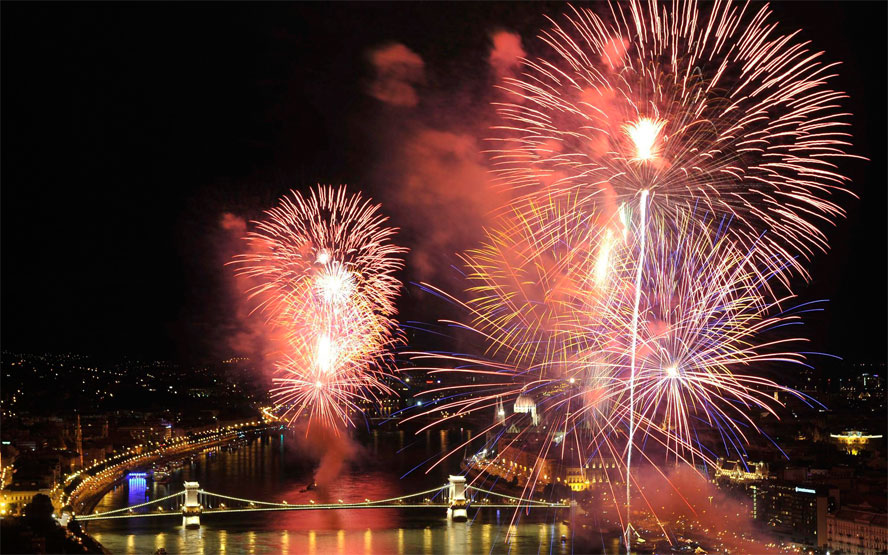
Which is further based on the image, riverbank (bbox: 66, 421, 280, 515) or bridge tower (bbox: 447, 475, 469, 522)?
riverbank (bbox: 66, 421, 280, 515)

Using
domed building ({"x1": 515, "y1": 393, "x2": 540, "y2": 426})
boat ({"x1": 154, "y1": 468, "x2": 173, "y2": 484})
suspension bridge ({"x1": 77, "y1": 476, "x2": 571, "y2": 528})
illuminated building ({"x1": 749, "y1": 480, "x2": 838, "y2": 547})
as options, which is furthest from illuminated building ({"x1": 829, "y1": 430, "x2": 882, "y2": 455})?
boat ({"x1": 154, "y1": 468, "x2": 173, "y2": 484})

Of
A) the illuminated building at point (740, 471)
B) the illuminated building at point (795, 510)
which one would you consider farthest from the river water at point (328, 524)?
the illuminated building at point (740, 471)

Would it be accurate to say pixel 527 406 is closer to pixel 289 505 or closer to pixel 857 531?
pixel 289 505

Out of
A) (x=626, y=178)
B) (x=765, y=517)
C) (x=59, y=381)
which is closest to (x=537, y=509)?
(x=765, y=517)

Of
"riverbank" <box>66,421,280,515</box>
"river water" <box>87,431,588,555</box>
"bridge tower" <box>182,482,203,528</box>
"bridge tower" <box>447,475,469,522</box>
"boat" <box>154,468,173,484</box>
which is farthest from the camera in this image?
"boat" <box>154,468,173,484</box>

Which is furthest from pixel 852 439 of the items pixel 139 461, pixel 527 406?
pixel 139 461

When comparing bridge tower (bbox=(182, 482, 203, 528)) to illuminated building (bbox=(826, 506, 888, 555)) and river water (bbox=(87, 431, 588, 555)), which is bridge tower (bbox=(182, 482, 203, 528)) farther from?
illuminated building (bbox=(826, 506, 888, 555))

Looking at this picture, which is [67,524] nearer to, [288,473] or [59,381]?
[288,473]
